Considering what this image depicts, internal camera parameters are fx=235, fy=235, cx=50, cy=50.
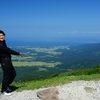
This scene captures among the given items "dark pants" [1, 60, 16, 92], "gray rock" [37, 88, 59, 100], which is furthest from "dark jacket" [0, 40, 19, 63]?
"gray rock" [37, 88, 59, 100]

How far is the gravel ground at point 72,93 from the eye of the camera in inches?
647

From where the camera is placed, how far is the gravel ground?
54.0 ft

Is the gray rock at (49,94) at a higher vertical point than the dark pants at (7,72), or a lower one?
lower

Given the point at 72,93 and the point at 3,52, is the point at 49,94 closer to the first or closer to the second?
the point at 72,93

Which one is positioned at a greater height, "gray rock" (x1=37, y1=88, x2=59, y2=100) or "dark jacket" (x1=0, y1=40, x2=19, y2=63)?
"dark jacket" (x1=0, y1=40, x2=19, y2=63)

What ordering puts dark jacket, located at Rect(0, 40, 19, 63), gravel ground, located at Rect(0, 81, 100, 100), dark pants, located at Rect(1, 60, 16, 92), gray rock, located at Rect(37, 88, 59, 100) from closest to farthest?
gray rock, located at Rect(37, 88, 59, 100)
dark jacket, located at Rect(0, 40, 19, 63)
dark pants, located at Rect(1, 60, 16, 92)
gravel ground, located at Rect(0, 81, 100, 100)

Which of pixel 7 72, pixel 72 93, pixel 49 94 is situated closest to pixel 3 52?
pixel 7 72

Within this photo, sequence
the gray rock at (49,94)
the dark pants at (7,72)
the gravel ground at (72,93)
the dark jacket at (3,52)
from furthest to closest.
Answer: the gravel ground at (72,93), the dark pants at (7,72), the dark jacket at (3,52), the gray rock at (49,94)

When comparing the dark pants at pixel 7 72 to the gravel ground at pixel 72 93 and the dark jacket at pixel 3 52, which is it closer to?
the dark jacket at pixel 3 52

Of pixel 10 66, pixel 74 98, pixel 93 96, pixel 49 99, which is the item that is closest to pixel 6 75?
pixel 10 66

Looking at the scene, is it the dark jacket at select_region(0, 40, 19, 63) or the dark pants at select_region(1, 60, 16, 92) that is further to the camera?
the dark pants at select_region(1, 60, 16, 92)

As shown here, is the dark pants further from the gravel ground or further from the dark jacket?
the gravel ground

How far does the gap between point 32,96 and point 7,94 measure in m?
1.84

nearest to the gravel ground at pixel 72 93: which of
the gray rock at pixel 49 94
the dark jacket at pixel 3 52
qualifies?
the gray rock at pixel 49 94
